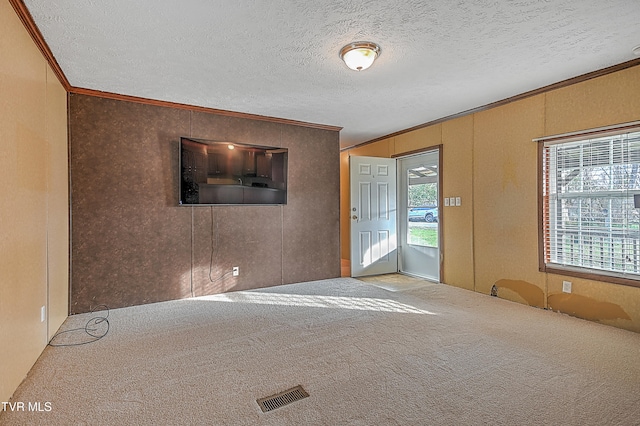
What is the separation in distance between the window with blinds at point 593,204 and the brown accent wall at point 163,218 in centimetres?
300

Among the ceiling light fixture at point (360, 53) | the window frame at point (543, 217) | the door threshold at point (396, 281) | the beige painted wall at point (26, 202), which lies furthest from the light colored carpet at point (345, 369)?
the ceiling light fixture at point (360, 53)

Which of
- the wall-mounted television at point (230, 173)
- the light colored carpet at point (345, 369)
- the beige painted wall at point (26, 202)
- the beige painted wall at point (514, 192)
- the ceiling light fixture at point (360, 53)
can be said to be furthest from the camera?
the wall-mounted television at point (230, 173)

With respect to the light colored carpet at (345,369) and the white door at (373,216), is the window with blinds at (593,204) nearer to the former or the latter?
the light colored carpet at (345,369)

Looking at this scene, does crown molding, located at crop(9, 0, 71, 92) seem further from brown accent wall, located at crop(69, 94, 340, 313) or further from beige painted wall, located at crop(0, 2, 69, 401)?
brown accent wall, located at crop(69, 94, 340, 313)

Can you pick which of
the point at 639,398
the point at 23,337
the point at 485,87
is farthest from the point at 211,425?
the point at 485,87

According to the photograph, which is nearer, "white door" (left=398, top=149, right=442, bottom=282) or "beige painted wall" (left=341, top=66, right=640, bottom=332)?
"beige painted wall" (left=341, top=66, right=640, bottom=332)

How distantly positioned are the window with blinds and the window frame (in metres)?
0.01

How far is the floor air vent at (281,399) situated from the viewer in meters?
1.84

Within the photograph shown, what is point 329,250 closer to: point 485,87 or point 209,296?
point 209,296

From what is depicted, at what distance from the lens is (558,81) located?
10.9 ft

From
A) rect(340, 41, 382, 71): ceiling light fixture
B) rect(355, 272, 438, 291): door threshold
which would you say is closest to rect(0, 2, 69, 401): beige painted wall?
rect(340, 41, 382, 71): ceiling light fixture

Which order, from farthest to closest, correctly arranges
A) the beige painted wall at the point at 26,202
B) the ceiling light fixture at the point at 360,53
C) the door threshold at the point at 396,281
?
the door threshold at the point at 396,281 < the ceiling light fixture at the point at 360,53 < the beige painted wall at the point at 26,202

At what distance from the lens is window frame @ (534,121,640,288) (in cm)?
293

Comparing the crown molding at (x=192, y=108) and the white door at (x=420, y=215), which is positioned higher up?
the crown molding at (x=192, y=108)
